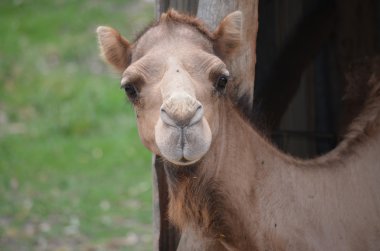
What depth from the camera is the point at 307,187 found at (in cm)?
469

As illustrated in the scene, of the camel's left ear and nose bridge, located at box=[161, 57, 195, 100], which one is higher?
the camel's left ear

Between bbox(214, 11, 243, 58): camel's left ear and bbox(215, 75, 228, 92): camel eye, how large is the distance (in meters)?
0.32

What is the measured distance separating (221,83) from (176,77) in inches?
14.4

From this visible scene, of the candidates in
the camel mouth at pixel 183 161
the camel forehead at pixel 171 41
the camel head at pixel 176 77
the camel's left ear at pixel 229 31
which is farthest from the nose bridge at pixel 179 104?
the camel's left ear at pixel 229 31

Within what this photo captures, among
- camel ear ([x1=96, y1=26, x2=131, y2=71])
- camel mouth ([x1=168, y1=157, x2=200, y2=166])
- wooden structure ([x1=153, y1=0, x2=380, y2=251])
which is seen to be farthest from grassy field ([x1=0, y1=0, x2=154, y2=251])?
camel mouth ([x1=168, y1=157, x2=200, y2=166])

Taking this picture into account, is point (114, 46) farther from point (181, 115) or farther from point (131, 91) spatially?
point (181, 115)

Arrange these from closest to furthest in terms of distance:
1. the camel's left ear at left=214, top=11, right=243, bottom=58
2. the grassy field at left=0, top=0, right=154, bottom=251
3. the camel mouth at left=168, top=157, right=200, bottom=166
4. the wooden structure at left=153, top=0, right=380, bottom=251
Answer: the camel mouth at left=168, top=157, right=200, bottom=166, the camel's left ear at left=214, top=11, right=243, bottom=58, the wooden structure at left=153, top=0, right=380, bottom=251, the grassy field at left=0, top=0, right=154, bottom=251

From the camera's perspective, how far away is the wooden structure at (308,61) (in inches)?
263

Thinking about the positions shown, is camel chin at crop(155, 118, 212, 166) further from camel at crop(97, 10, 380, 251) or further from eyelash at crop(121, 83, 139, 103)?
eyelash at crop(121, 83, 139, 103)

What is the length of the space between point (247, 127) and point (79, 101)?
30.1 ft

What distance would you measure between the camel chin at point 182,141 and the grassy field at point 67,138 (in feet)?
6.19

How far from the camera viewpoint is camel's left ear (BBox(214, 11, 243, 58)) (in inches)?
180

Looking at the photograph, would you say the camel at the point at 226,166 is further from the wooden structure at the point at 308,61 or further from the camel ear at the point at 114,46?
the wooden structure at the point at 308,61

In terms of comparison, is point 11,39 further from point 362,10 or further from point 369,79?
point 369,79
